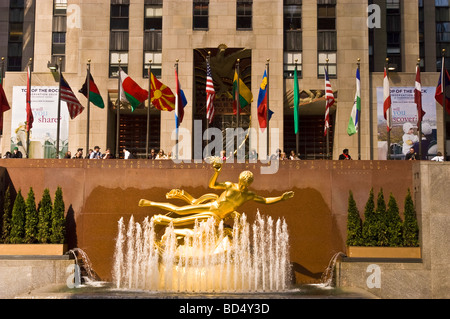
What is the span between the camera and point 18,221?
A: 20.9 m

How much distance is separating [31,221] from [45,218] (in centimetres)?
Answer: 42

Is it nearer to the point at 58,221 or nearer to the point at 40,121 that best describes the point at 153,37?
the point at 40,121

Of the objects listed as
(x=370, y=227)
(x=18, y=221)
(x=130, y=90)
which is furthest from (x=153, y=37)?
(x=370, y=227)

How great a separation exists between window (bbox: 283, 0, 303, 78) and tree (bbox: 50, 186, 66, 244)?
17.2 m

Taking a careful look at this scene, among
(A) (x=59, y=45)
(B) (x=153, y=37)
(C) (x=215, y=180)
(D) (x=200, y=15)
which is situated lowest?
(C) (x=215, y=180)

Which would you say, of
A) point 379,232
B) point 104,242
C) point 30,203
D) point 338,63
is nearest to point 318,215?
point 379,232

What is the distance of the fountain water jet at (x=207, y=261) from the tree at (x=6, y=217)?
11.4ft

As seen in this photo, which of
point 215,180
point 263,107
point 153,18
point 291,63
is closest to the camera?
point 215,180

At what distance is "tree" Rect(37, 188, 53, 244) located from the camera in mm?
20844

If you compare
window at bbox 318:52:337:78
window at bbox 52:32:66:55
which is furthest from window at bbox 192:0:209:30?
window at bbox 52:32:66:55

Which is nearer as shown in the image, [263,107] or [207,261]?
[207,261]

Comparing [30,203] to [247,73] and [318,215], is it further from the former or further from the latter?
[247,73]

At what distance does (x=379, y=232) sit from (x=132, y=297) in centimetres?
824

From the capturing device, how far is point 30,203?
2120 centimetres
